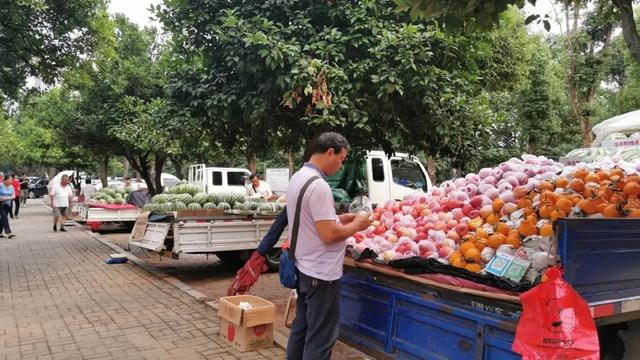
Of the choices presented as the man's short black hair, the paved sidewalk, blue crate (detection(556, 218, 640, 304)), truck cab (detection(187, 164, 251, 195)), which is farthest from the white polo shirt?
truck cab (detection(187, 164, 251, 195))

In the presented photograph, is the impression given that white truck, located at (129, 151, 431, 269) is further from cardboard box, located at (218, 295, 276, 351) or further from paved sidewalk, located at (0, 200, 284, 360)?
cardboard box, located at (218, 295, 276, 351)

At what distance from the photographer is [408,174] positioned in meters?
11.4

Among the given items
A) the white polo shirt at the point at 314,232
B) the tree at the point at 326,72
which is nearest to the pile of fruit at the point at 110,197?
the tree at the point at 326,72

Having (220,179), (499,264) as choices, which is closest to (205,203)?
(499,264)

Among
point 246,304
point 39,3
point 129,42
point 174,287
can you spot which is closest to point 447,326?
point 246,304

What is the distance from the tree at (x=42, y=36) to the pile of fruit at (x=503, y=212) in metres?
8.03

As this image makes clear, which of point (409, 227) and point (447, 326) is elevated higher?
point (409, 227)

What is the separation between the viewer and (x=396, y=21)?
6648 mm

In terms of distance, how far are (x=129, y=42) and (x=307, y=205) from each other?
48.8 ft

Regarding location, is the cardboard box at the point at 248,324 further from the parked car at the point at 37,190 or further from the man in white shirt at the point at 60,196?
the parked car at the point at 37,190

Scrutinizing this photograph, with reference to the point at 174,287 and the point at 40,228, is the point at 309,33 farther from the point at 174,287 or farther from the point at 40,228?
the point at 40,228

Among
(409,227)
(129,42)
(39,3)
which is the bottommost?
(409,227)

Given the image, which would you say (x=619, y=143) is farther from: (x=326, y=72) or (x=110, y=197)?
(x=110, y=197)

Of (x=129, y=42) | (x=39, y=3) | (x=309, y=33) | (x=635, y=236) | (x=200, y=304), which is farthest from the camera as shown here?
(x=129, y=42)
